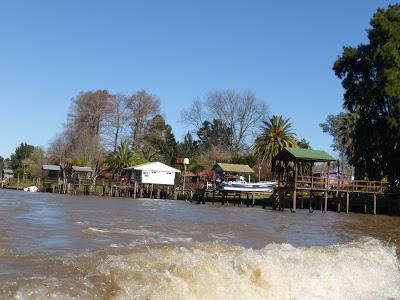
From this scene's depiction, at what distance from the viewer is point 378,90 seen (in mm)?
37906

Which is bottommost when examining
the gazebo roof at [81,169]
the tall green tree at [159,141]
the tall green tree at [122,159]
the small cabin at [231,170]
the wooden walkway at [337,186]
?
the wooden walkway at [337,186]

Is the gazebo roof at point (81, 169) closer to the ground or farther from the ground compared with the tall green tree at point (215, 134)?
closer to the ground

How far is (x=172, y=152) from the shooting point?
89562mm

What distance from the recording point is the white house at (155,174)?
6241cm

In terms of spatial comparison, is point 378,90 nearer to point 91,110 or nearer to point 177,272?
point 177,272

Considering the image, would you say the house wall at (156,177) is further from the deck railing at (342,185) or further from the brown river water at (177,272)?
the brown river water at (177,272)

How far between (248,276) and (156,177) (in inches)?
2198

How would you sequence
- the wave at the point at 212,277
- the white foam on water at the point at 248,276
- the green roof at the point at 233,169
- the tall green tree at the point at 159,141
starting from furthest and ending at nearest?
the tall green tree at the point at 159,141
the green roof at the point at 233,169
the white foam on water at the point at 248,276
the wave at the point at 212,277

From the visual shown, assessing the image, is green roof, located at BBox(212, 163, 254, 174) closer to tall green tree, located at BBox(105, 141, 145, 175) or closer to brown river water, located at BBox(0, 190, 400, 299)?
tall green tree, located at BBox(105, 141, 145, 175)

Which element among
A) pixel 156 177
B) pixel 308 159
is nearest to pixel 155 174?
pixel 156 177

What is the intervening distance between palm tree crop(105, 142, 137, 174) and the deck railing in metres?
34.5

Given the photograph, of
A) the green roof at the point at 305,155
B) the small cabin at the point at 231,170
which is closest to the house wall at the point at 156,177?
the small cabin at the point at 231,170

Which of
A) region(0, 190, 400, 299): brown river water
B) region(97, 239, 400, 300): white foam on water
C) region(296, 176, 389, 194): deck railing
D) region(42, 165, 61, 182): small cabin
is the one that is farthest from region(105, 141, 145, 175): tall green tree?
region(97, 239, 400, 300): white foam on water

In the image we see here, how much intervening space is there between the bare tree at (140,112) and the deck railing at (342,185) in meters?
42.5
